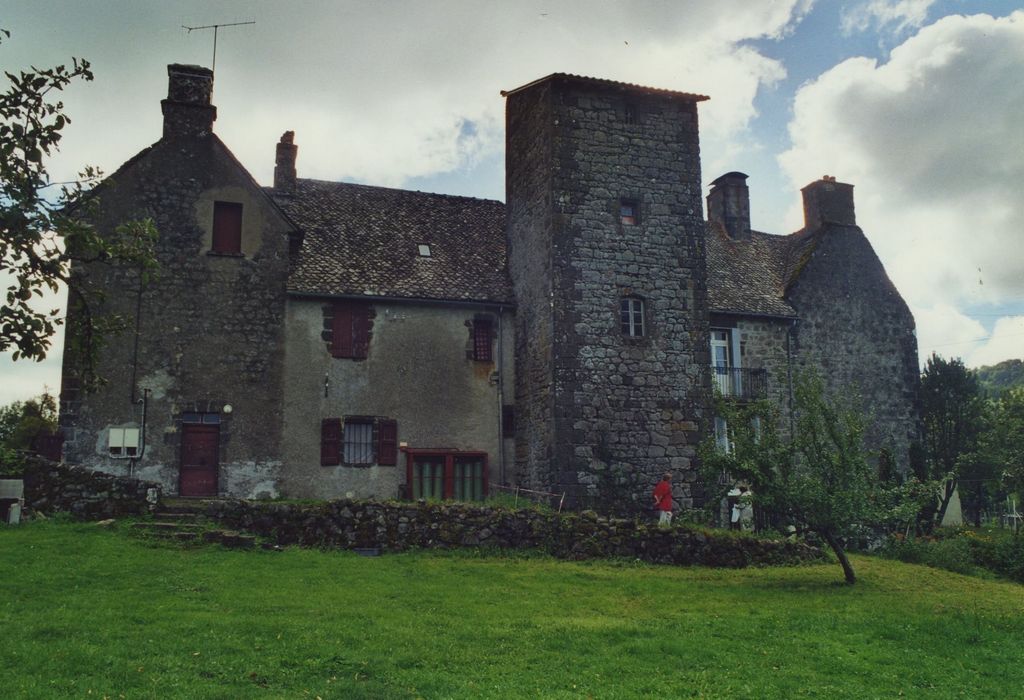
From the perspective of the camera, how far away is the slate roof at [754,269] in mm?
26688

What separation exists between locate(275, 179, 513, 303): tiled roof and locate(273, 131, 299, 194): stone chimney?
0.45m

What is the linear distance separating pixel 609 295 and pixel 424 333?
5.07 metres

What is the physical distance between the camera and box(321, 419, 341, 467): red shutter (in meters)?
21.8

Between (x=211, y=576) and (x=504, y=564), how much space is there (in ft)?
17.5

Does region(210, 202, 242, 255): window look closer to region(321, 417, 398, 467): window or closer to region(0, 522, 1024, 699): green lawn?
region(321, 417, 398, 467): window

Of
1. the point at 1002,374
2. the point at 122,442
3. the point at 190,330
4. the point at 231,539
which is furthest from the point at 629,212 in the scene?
the point at 1002,374

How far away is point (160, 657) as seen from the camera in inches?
376

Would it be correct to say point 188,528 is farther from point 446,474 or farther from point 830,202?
point 830,202

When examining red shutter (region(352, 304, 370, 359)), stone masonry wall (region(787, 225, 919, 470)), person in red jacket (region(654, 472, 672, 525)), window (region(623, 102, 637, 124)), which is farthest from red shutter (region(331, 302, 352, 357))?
stone masonry wall (region(787, 225, 919, 470))

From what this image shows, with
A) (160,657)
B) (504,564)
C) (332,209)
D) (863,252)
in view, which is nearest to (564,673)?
(160,657)

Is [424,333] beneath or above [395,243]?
beneath

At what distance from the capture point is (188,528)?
16.7 m

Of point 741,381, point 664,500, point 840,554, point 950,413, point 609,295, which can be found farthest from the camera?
point 950,413

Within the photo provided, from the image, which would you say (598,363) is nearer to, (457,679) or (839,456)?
(839,456)
